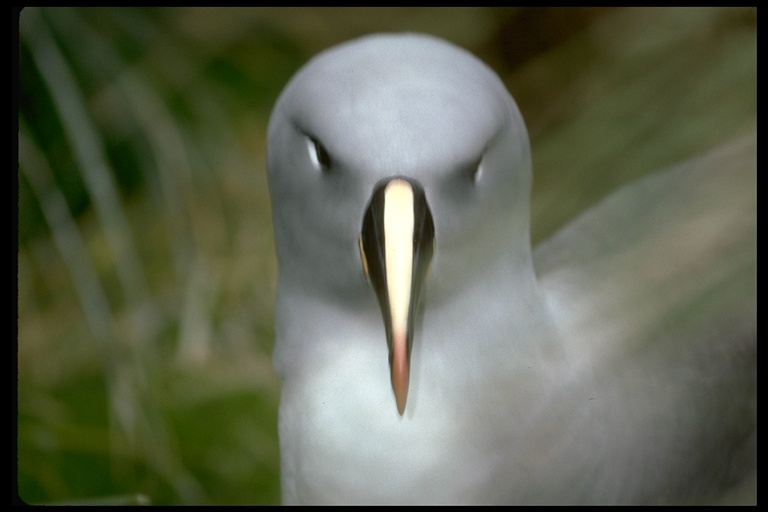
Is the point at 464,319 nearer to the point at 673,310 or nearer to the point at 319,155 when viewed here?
the point at 319,155

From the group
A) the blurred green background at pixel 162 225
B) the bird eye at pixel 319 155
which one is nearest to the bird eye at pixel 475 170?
the bird eye at pixel 319 155

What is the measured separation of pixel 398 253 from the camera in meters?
0.86

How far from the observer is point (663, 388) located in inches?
42.9

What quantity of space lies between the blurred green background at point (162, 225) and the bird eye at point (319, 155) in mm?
401

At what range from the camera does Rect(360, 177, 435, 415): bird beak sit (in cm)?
86

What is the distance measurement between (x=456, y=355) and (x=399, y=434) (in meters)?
0.10

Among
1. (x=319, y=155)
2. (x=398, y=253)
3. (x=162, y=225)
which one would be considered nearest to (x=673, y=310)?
(x=398, y=253)

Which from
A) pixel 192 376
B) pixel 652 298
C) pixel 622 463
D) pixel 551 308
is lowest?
pixel 192 376

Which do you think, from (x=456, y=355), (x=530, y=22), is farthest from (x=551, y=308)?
(x=530, y=22)

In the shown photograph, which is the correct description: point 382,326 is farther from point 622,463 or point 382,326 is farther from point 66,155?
point 66,155

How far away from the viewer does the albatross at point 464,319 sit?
89 cm

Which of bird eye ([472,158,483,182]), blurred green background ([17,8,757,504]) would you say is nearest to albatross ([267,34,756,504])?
bird eye ([472,158,483,182])

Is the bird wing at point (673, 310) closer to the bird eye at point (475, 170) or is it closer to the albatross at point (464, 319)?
the albatross at point (464, 319)

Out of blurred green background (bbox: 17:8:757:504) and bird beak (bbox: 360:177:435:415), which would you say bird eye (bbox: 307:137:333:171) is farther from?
blurred green background (bbox: 17:8:757:504)
